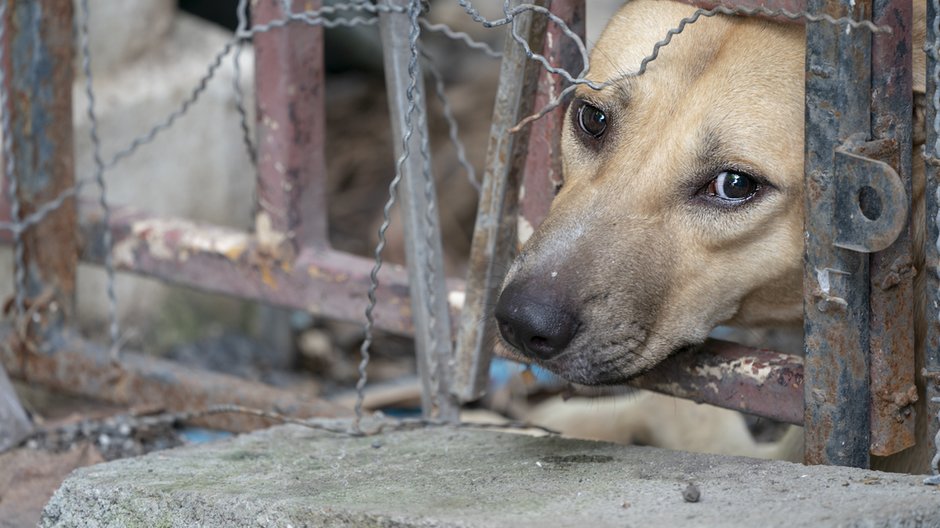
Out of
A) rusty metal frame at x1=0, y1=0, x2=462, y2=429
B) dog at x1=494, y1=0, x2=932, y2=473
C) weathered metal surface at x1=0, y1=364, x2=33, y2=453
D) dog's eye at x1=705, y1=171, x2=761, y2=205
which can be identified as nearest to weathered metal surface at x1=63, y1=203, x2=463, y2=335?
rusty metal frame at x1=0, y1=0, x2=462, y2=429

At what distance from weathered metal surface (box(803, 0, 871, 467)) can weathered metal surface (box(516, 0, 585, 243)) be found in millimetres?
638

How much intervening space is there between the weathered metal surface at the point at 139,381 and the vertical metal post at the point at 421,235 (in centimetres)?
32

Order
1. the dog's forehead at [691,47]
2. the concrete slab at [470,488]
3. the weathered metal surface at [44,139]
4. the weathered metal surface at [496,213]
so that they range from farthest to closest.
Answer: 1. the weathered metal surface at [44,139]
2. the weathered metal surface at [496,213]
3. the dog's forehead at [691,47]
4. the concrete slab at [470,488]

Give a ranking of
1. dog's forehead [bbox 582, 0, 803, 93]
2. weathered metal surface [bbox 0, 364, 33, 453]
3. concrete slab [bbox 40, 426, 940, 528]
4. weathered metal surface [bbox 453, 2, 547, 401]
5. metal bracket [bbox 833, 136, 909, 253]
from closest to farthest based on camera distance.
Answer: concrete slab [bbox 40, 426, 940, 528]
metal bracket [bbox 833, 136, 909, 253]
dog's forehead [bbox 582, 0, 803, 93]
weathered metal surface [bbox 453, 2, 547, 401]
weathered metal surface [bbox 0, 364, 33, 453]

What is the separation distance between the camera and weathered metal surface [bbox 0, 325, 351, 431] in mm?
2959

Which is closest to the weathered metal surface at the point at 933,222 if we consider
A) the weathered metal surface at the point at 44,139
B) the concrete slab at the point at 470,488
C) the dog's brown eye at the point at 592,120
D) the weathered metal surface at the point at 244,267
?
the concrete slab at the point at 470,488

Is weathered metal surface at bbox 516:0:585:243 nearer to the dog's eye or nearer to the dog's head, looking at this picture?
the dog's head

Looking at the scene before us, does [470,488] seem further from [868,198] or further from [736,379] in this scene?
[868,198]

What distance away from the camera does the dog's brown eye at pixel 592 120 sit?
2383mm

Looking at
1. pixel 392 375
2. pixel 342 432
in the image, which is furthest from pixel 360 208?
pixel 342 432

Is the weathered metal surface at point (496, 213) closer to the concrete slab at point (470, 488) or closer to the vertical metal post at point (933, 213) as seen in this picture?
the concrete slab at point (470, 488)

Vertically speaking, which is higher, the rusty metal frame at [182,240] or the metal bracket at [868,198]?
the metal bracket at [868,198]

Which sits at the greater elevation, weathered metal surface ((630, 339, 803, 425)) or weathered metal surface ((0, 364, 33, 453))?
weathered metal surface ((630, 339, 803, 425))

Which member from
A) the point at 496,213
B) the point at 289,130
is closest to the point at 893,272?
the point at 496,213
